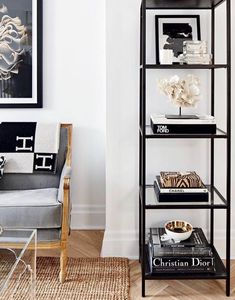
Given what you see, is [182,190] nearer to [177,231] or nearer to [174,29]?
[177,231]

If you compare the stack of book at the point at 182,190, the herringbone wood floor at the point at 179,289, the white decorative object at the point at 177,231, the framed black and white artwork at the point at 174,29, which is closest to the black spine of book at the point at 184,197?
the stack of book at the point at 182,190

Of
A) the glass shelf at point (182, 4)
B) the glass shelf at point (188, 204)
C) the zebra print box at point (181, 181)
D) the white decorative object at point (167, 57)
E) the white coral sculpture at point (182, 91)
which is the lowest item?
the glass shelf at point (188, 204)

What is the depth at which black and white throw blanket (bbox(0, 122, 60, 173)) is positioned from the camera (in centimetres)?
356

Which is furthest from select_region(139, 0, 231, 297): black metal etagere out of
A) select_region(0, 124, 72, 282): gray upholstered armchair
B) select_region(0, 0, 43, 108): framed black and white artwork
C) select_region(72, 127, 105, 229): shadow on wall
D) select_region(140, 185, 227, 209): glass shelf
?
select_region(0, 0, 43, 108): framed black and white artwork

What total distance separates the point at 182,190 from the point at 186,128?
1.11 feet

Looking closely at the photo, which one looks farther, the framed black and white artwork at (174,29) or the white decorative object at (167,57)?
the framed black and white artwork at (174,29)

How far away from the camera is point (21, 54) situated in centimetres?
386

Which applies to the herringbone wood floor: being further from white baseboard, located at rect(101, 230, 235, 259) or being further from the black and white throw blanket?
the black and white throw blanket

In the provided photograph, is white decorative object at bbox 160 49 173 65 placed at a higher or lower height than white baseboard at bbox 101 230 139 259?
higher

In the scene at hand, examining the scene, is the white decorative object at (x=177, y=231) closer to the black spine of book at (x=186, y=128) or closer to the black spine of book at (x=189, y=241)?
the black spine of book at (x=189, y=241)

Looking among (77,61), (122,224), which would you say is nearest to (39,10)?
(77,61)

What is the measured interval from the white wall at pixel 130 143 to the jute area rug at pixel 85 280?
17 centimetres

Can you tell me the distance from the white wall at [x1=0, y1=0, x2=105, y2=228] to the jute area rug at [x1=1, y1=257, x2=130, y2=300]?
0.75 metres

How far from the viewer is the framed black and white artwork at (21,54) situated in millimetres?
3828
